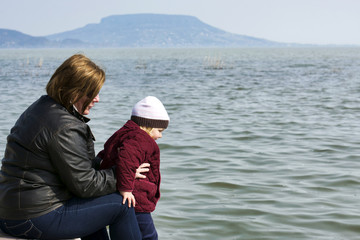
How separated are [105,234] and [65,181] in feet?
2.14

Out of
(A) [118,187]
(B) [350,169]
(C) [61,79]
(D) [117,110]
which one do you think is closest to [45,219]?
(A) [118,187]

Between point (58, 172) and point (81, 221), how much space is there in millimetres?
343

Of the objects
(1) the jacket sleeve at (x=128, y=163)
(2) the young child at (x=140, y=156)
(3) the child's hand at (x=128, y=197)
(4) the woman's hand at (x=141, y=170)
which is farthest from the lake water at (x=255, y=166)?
(3) the child's hand at (x=128, y=197)

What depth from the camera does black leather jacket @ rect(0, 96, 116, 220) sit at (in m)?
2.91

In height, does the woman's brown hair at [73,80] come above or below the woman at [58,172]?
above

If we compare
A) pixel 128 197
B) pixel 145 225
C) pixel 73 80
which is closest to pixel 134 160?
pixel 128 197

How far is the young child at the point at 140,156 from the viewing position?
10.6 ft

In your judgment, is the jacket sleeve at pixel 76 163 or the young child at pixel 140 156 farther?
the young child at pixel 140 156

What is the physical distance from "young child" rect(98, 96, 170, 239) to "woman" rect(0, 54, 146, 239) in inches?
4.3

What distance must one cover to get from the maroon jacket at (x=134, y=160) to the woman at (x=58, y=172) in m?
0.11

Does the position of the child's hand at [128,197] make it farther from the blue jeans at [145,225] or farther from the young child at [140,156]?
the blue jeans at [145,225]

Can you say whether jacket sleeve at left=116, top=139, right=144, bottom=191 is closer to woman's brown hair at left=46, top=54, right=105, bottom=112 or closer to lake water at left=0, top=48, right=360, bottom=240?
woman's brown hair at left=46, top=54, right=105, bottom=112

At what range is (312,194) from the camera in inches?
253

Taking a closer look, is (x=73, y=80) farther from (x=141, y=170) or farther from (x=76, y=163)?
(x=141, y=170)
